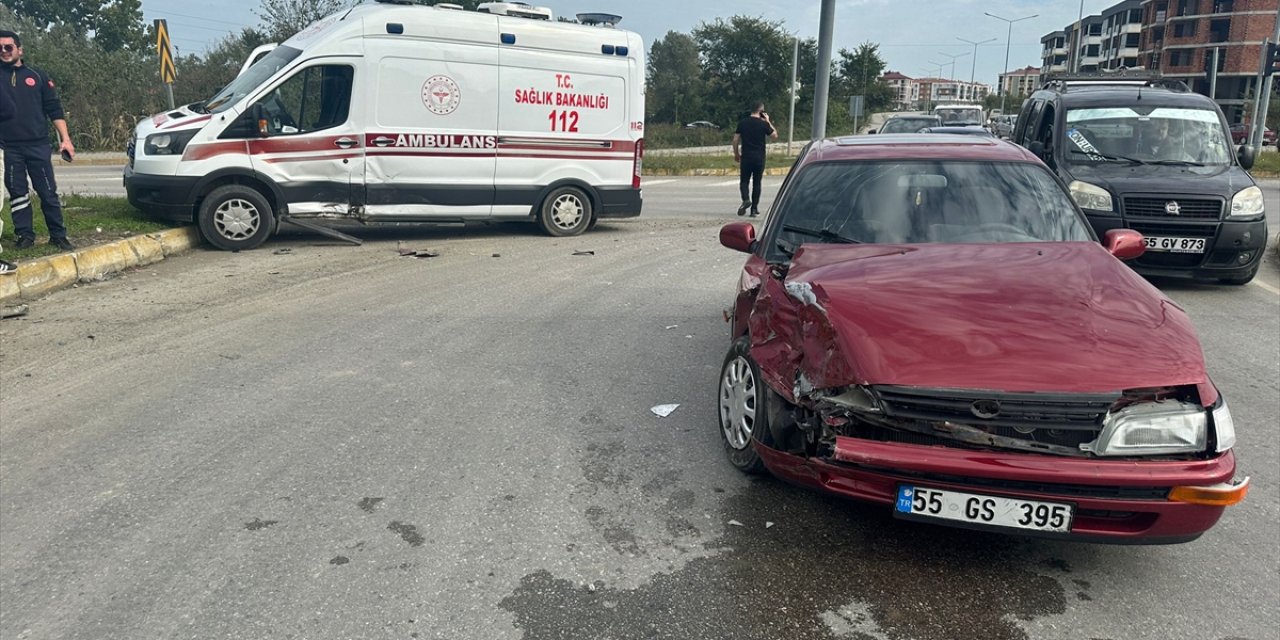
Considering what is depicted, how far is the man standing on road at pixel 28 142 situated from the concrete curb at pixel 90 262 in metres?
0.32

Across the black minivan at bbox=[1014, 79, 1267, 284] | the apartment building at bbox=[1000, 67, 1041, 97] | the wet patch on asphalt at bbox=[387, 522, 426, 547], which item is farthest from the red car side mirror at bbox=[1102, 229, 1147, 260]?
the apartment building at bbox=[1000, 67, 1041, 97]

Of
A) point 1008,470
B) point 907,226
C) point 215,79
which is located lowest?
point 1008,470

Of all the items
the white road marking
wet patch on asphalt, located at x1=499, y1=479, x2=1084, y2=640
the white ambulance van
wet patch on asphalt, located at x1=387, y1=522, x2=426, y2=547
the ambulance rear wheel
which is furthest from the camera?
the ambulance rear wheel

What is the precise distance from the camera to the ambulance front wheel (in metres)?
10.3

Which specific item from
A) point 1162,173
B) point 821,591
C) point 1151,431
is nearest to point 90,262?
point 821,591

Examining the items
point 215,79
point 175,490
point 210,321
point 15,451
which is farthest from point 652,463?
point 215,79

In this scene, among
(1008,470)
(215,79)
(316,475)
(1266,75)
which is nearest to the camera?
(1008,470)

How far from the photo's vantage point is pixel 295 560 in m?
3.47

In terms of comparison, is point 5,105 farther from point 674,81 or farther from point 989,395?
point 674,81

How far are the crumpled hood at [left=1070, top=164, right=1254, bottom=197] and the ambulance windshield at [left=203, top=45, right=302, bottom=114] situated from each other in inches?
346

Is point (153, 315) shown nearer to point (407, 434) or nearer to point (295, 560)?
point (407, 434)

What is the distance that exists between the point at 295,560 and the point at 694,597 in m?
1.53

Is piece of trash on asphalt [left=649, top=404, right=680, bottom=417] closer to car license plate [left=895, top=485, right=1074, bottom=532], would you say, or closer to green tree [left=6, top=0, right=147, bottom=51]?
car license plate [left=895, top=485, right=1074, bottom=532]

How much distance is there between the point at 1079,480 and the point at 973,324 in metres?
0.70
